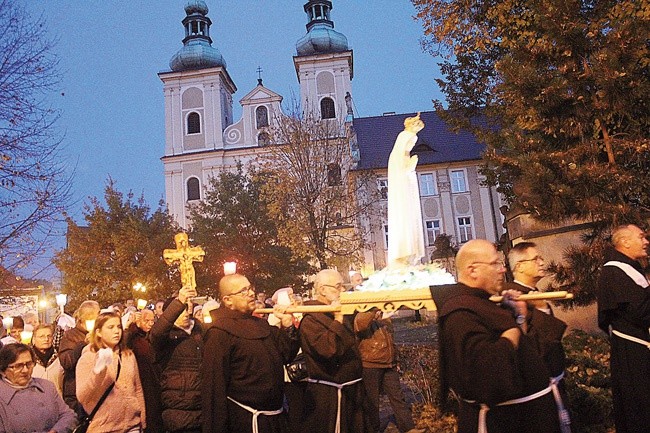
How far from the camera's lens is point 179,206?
46.1 metres

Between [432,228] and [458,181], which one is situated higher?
[458,181]

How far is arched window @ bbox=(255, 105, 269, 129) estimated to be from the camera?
48.3m

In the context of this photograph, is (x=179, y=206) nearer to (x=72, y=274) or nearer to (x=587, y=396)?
(x=72, y=274)

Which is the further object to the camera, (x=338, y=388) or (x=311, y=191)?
(x=311, y=191)

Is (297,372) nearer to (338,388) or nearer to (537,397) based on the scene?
(338,388)

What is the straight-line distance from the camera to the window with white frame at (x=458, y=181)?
136 ft

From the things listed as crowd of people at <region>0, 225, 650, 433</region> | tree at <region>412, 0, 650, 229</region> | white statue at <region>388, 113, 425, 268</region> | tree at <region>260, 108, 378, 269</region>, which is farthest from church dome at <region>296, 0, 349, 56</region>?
crowd of people at <region>0, 225, 650, 433</region>

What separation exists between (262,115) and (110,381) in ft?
149

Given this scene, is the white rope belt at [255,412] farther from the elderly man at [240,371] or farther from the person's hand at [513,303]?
the person's hand at [513,303]

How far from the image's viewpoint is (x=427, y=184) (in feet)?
137

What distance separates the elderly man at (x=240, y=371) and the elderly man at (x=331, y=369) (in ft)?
1.56

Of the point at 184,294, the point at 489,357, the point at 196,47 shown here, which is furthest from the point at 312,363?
the point at 196,47

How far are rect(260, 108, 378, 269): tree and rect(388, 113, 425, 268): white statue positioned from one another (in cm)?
1494

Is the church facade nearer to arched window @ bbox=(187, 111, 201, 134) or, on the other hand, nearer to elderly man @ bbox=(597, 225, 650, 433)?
arched window @ bbox=(187, 111, 201, 134)
